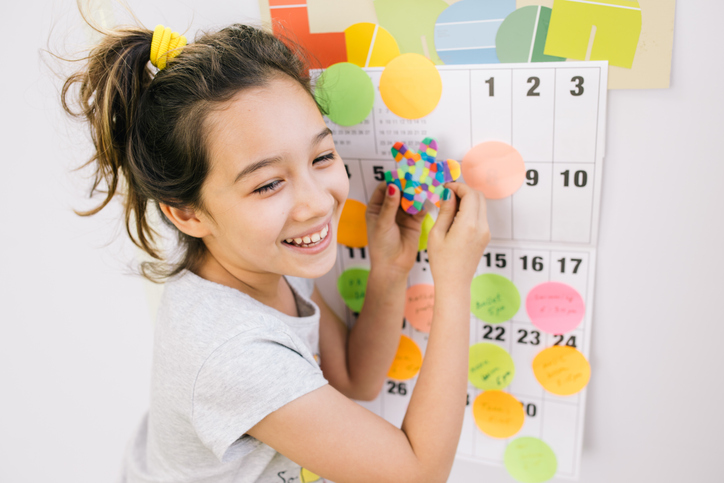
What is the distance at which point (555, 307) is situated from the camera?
63cm

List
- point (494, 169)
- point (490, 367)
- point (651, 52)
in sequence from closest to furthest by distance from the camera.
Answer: point (651, 52) < point (494, 169) < point (490, 367)

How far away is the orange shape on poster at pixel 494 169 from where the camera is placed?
1.92 ft

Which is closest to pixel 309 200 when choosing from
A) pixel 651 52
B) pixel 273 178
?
pixel 273 178

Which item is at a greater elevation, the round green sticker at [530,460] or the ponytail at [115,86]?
the ponytail at [115,86]

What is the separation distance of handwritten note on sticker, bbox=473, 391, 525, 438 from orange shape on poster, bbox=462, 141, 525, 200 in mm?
292

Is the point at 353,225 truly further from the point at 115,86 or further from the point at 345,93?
the point at 115,86

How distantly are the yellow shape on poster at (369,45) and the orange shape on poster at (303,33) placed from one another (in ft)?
0.04

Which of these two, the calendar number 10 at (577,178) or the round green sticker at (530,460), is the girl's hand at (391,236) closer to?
the calendar number 10 at (577,178)

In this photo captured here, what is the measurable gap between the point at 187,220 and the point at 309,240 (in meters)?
0.14

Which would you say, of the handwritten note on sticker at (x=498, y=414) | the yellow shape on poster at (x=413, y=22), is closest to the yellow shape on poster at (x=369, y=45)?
the yellow shape on poster at (x=413, y=22)

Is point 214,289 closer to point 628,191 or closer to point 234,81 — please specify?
point 234,81

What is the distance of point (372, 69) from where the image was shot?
611 millimetres

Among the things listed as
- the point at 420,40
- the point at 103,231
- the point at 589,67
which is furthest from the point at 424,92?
the point at 103,231

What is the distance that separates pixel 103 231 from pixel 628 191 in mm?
832
